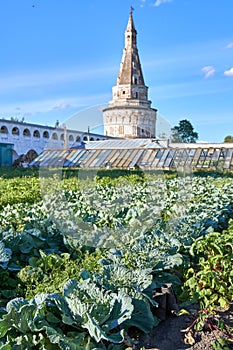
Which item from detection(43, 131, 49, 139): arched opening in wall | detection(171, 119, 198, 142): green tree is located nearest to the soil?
detection(43, 131, 49, 139): arched opening in wall

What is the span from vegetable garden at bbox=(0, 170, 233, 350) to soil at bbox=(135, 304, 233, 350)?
0.24 ft

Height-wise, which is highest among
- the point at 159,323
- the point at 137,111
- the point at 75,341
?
the point at 137,111

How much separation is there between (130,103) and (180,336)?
4336 cm

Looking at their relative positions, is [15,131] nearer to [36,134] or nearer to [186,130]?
[36,134]

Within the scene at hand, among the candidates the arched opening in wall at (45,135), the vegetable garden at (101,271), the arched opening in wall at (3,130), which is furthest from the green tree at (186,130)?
the vegetable garden at (101,271)

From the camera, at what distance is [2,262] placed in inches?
129

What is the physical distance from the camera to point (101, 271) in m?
2.86

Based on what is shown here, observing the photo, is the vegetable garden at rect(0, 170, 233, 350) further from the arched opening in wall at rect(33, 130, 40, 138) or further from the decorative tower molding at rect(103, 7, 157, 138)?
the decorative tower molding at rect(103, 7, 157, 138)

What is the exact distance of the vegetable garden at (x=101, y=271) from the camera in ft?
7.23

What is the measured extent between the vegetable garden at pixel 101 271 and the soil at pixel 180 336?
0.24 feet

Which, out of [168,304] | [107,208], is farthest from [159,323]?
[107,208]

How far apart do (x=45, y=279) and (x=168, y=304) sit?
939 mm

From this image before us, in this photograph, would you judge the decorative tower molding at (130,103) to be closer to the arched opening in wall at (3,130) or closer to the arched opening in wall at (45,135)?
the arched opening in wall at (45,135)

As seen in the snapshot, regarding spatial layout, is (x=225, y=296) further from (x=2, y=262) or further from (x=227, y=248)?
(x=2, y=262)
